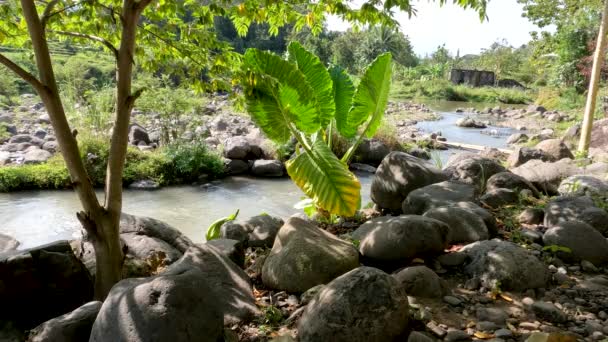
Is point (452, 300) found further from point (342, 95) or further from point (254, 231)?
point (342, 95)

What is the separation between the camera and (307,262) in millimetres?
3258

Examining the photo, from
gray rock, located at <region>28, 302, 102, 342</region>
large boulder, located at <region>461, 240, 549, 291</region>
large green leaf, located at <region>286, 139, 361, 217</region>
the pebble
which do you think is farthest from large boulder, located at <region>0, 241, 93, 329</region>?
large boulder, located at <region>461, 240, 549, 291</region>

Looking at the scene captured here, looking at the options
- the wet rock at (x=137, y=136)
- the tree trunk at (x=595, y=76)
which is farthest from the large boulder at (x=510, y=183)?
the wet rock at (x=137, y=136)

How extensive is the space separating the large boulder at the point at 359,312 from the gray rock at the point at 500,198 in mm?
3126

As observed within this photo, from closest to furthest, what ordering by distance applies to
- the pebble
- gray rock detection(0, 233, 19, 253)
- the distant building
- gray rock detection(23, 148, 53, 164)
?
the pebble, gray rock detection(0, 233, 19, 253), gray rock detection(23, 148, 53, 164), the distant building

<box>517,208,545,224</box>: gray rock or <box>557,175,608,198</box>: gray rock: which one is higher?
<box>557,175,608,198</box>: gray rock

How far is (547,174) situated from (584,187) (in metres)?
1.05

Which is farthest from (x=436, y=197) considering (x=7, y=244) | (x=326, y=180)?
(x=7, y=244)

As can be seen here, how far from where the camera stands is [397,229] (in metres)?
3.50

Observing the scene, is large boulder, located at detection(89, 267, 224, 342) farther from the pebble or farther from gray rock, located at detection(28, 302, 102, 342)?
the pebble

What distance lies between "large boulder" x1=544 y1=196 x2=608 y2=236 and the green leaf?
92.9 inches

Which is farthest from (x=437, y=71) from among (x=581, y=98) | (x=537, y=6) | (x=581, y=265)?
(x=581, y=265)

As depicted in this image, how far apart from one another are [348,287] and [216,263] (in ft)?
4.23

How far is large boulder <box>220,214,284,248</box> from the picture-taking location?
15.2 feet
